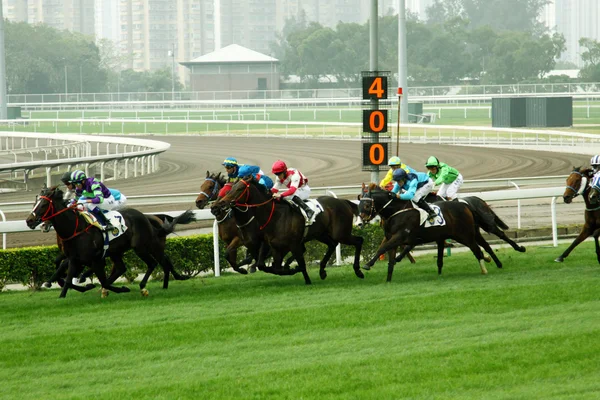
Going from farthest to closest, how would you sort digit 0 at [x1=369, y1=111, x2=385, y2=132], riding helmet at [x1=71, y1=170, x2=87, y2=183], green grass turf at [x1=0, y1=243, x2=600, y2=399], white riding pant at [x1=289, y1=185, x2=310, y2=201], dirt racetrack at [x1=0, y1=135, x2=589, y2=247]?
dirt racetrack at [x1=0, y1=135, x2=589, y2=247] < digit 0 at [x1=369, y1=111, x2=385, y2=132] < white riding pant at [x1=289, y1=185, x2=310, y2=201] < riding helmet at [x1=71, y1=170, x2=87, y2=183] < green grass turf at [x1=0, y1=243, x2=600, y2=399]

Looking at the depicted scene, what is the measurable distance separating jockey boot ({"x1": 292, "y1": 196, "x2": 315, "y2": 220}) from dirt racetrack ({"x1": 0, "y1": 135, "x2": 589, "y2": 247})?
634 cm

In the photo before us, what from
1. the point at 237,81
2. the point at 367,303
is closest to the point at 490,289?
the point at 367,303

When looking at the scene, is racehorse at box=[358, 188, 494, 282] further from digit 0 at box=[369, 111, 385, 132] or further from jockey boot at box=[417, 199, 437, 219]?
digit 0 at box=[369, 111, 385, 132]

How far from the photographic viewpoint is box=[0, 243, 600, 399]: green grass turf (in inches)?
242

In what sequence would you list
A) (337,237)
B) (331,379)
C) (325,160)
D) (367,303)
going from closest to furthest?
(331,379), (367,303), (337,237), (325,160)

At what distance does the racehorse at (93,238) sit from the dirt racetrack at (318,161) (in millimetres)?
6693

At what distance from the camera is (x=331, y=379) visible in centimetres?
626

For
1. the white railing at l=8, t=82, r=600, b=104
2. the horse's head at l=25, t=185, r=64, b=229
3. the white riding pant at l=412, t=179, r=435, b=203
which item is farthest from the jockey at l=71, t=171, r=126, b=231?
the white railing at l=8, t=82, r=600, b=104

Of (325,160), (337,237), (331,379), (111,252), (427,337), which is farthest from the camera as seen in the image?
(325,160)

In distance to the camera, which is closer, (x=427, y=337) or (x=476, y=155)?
(x=427, y=337)

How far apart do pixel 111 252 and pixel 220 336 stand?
105 inches

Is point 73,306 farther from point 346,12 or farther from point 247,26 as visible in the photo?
point 346,12

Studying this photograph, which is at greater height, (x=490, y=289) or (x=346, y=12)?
(x=346, y=12)

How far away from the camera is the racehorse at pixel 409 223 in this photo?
10.4 meters
